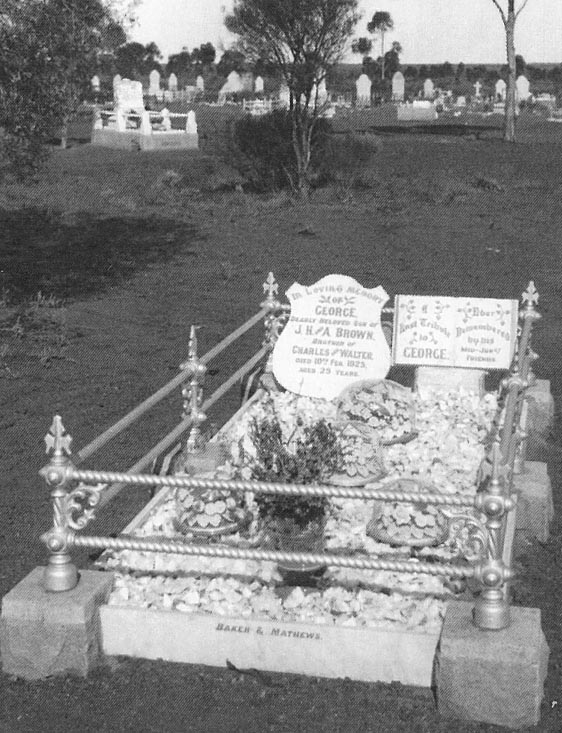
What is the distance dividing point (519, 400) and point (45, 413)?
13.6ft

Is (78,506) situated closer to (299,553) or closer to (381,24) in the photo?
(299,553)

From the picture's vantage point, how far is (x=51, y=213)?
2262 centimetres

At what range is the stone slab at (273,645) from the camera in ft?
16.8

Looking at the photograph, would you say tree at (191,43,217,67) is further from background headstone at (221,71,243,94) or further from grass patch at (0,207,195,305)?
grass patch at (0,207,195,305)

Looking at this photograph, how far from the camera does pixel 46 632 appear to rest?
5.16 metres

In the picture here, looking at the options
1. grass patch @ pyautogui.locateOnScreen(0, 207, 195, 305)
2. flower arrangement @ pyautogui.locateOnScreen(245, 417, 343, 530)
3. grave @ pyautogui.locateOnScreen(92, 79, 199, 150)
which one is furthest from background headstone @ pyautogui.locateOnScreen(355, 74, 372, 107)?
flower arrangement @ pyautogui.locateOnScreen(245, 417, 343, 530)

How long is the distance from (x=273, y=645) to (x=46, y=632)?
1080 millimetres

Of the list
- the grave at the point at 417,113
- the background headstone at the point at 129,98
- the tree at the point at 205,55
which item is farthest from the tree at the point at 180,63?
the background headstone at the point at 129,98

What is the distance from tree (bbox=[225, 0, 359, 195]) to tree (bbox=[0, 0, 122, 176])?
10.3 meters

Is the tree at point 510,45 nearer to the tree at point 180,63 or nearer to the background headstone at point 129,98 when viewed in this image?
the background headstone at point 129,98

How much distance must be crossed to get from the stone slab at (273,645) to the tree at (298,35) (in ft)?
62.2

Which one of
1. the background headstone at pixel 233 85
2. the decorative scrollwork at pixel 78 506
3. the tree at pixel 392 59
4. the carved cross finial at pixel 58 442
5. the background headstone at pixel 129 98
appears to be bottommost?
the decorative scrollwork at pixel 78 506

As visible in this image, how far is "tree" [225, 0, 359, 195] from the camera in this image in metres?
22.5

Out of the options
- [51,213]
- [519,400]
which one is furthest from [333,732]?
[51,213]
